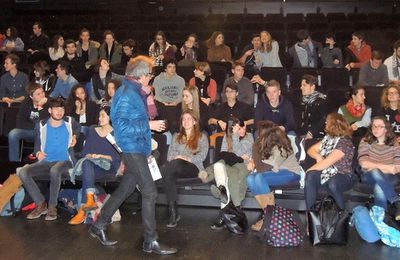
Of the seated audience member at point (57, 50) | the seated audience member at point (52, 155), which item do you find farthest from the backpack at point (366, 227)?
the seated audience member at point (57, 50)

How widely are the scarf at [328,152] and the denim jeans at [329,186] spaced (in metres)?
0.04

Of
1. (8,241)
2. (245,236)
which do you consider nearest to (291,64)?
(245,236)

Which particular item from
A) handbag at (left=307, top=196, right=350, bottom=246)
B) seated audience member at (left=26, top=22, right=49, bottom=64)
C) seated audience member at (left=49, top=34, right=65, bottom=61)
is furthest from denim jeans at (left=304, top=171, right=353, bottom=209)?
seated audience member at (left=26, top=22, right=49, bottom=64)

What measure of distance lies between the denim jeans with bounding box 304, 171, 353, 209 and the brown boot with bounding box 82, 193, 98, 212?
6.41 feet

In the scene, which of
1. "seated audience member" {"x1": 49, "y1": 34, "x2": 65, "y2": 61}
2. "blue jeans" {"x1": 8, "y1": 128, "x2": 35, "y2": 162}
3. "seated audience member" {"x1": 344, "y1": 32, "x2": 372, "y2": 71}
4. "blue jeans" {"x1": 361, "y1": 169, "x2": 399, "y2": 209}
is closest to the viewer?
"blue jeans" {"x1": 361, "y1": 169, "x2": 399, "y2": 209}

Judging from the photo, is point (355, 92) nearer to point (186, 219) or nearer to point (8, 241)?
point (186, 219)

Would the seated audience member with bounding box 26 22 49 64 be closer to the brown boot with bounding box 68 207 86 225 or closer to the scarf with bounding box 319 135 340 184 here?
the brown boot with bounding box 68 207 86 225

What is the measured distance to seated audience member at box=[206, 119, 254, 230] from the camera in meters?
5.42

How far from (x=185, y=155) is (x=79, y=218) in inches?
46.9

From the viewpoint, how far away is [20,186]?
589cm

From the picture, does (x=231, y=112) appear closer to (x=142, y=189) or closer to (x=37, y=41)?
(x=142, y=189)

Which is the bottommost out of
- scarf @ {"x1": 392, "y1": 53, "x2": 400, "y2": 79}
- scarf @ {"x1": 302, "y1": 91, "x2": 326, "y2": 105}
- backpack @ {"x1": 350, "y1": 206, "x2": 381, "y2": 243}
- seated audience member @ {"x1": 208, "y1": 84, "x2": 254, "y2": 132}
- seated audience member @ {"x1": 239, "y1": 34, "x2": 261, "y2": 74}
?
backpack @ {"x1": 350, "y1": 206, "x2": 381, "y2": 243}

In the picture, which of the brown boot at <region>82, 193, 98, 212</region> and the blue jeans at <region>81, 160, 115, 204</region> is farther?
the blue jeans at <region>81, 160, 115, 204</region>

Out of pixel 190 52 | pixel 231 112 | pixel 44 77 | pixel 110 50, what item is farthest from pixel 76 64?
pixel 231 112
